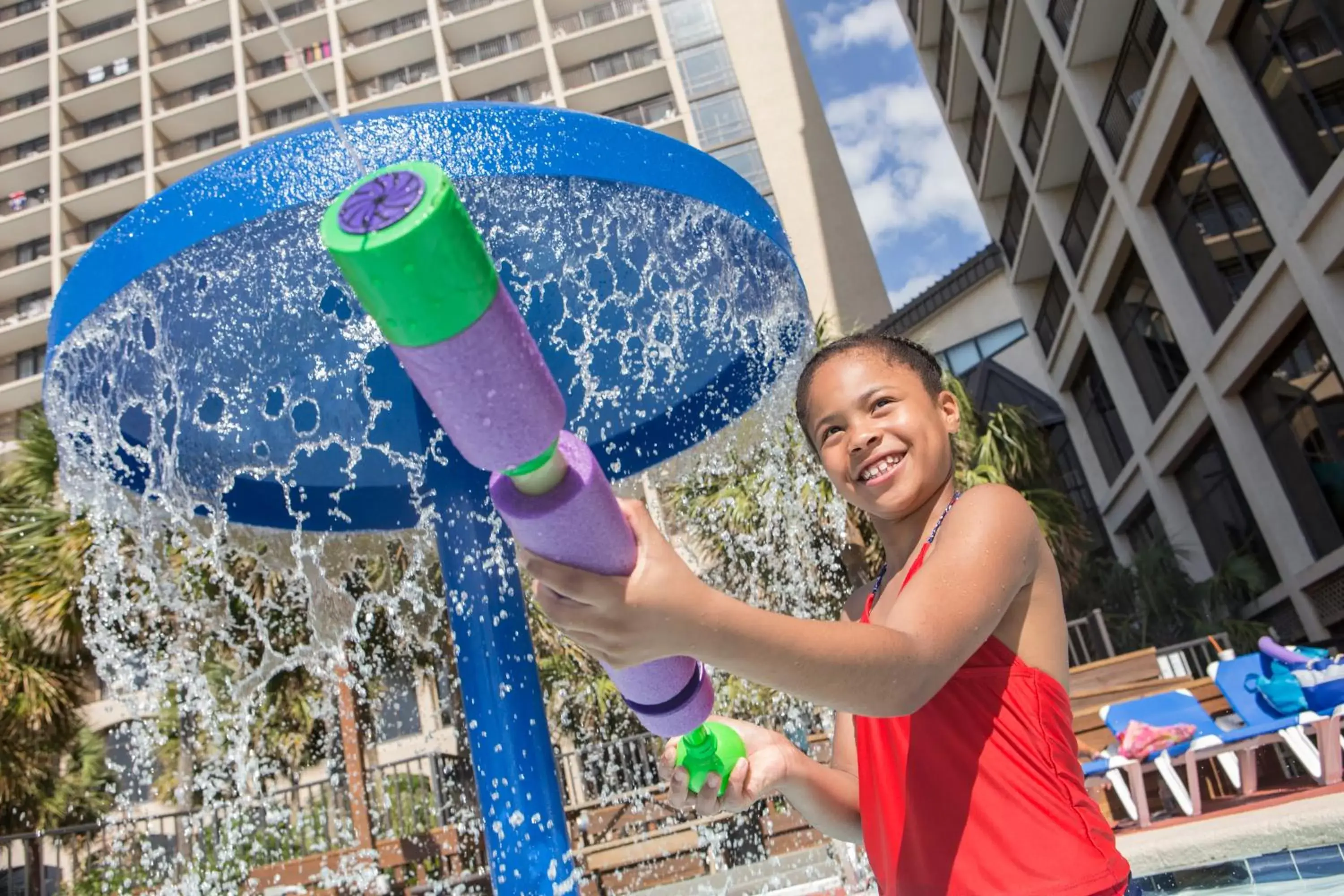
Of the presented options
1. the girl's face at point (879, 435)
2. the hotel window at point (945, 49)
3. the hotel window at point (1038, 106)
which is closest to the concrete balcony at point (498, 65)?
the hotel window at point (945, 49)

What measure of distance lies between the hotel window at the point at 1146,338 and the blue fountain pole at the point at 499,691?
1502 centimetres

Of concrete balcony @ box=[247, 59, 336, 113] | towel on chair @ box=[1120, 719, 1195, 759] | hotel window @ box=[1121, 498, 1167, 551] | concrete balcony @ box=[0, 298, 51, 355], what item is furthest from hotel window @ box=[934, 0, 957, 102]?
concrete balcony @ box=[0, 298, 51, 355]

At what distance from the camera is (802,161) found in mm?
38281

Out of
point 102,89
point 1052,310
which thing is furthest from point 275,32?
point 1052,310

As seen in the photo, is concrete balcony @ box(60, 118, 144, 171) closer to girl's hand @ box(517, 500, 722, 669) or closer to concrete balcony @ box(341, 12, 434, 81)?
concrete balcony @ box(341, 12, 434, 81)

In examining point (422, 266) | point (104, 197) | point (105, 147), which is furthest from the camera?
point (105, 147)

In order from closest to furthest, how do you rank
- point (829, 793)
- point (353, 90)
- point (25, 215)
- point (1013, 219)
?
→ point (829, 793) → point (1013, 219) → point (25, 215) → point (353, 90)

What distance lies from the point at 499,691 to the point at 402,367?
1089mm

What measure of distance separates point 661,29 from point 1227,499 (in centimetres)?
2892

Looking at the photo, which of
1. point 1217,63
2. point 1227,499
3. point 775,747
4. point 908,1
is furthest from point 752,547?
point 908,1

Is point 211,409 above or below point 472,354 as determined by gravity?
above

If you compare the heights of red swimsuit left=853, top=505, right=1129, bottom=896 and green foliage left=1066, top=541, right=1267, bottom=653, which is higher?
green foliage left=1066, top=541, right=1267, bottom=653

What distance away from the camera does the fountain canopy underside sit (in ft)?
7.08

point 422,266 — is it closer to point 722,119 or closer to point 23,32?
point 722,119
